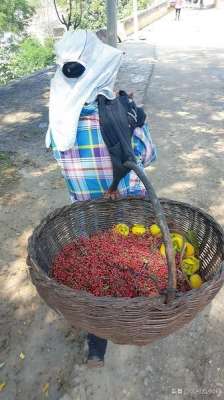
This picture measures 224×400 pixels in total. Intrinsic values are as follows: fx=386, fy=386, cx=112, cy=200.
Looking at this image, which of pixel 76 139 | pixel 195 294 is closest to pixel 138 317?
pixel 195 294

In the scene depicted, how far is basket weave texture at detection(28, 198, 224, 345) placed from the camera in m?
1.64

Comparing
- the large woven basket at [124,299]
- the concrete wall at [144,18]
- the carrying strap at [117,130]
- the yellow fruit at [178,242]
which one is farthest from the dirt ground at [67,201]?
the concrete wall at [144,18]

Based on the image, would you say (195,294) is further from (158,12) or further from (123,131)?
(158,12)

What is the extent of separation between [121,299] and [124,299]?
0.01 metres

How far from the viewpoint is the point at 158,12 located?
2636 centimetres

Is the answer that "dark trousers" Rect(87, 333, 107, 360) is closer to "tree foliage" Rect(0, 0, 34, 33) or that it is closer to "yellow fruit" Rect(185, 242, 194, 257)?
"yellow fruit" Rect(185, 242, 194, 257)

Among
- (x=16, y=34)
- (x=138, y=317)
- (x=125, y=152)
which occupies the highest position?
(x=125, y=152)

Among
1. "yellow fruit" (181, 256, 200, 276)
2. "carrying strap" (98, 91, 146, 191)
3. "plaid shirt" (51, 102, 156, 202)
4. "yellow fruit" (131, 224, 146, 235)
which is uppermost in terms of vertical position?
"carrying strap" (98, 91, 146, 191)

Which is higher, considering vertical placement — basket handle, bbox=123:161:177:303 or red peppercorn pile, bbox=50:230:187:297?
basket handle, bbox=123:161:177:303

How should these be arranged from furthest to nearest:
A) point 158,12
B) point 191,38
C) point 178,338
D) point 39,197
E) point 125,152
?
point 158,12, point 191,38, point 39,197, point 178,338, point 125,152

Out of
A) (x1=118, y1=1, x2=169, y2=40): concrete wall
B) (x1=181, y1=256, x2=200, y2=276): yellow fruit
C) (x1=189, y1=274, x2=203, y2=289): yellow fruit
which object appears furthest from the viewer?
(x1=118, y1=1, x2=169, y2=40): concrete wall

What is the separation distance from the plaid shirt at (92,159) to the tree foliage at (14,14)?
2512cm

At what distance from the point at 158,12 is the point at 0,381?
27.9 meters

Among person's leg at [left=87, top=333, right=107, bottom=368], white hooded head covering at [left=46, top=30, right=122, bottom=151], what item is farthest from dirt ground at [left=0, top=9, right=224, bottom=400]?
white hooded head covering at [left=46, top=30, right=122, bottom=151]
